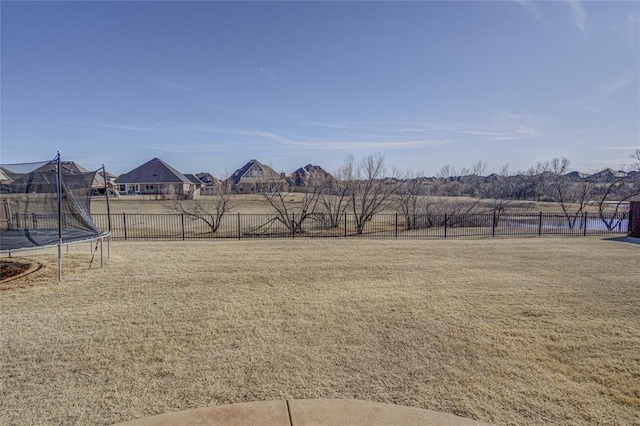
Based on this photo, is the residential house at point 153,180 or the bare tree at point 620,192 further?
the residential house at point 153,180

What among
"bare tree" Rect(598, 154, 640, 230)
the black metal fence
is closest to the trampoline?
the black metal fence

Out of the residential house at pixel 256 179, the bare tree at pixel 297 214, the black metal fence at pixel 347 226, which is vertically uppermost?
the residential house at pixel 256 179

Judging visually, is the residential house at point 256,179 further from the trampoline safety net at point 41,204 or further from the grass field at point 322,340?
the grass field at point 322,340

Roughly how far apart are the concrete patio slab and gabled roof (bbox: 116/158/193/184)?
4535 cm

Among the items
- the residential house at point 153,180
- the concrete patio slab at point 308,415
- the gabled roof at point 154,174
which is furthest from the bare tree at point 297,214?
the gabled roof at point 154,174

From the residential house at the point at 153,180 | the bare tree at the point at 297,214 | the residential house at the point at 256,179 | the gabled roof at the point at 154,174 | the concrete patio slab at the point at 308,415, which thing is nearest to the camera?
the concrete patio slab at the point at 308,415

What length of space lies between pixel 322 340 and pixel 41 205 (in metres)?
6.99

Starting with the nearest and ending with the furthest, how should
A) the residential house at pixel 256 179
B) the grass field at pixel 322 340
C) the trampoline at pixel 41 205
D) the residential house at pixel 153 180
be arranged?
1. the grass field at pixel 322 340
2. the trampoline at pixel 41 205
3. the residential house at pixel 256 179
4. the residential house at pixel 153 180

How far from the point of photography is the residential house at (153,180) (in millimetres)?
44844

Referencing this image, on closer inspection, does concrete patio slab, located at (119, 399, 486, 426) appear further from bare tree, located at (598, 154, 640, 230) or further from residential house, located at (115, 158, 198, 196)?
residential house, located at (115, 158, 198, 196)

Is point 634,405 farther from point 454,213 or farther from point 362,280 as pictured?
point 454,213

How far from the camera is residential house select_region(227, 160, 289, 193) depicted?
2024 cm

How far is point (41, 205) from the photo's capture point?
7.58m

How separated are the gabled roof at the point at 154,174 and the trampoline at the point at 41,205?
38.6m
